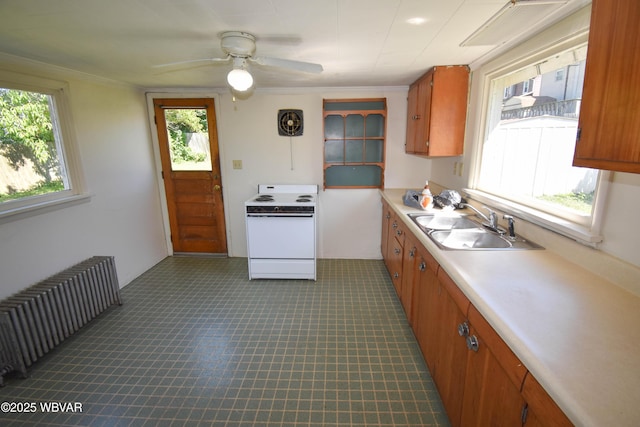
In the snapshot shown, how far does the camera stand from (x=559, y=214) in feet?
5.26

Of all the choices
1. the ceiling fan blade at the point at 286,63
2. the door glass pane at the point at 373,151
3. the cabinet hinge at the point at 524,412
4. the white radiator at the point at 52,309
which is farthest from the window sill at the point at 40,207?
the cabinet hinge at the point at 524,412

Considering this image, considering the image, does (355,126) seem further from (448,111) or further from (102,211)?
(102,211)

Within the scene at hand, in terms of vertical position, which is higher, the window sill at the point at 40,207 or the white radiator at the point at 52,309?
the window sill at the point at 40,207

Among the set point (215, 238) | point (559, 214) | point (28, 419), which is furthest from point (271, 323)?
point (559, 214)

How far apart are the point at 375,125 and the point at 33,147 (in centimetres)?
326

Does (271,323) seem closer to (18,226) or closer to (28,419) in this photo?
(28,419)

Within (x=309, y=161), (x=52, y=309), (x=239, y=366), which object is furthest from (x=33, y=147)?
(x=309, y=161)

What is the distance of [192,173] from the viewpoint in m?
3.78

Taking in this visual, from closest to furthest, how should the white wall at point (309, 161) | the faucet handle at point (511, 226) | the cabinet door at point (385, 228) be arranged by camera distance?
the faucet handle at point (511, 226)
the cabinet door at point (385, 228)
the white wall at point (309, 161)

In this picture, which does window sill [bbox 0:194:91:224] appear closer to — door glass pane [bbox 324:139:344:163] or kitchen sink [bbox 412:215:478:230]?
door glass pane [bbox 324:139:344:163]

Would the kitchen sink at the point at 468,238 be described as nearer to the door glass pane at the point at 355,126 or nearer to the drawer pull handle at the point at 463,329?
the drawer pull handle at the point at 463,329

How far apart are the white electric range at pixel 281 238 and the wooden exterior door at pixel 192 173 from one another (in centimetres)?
89

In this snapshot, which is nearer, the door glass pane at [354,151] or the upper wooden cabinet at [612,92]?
the upper wooden cabinet at [612,92]

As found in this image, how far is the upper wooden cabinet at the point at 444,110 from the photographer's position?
2.56 meters
